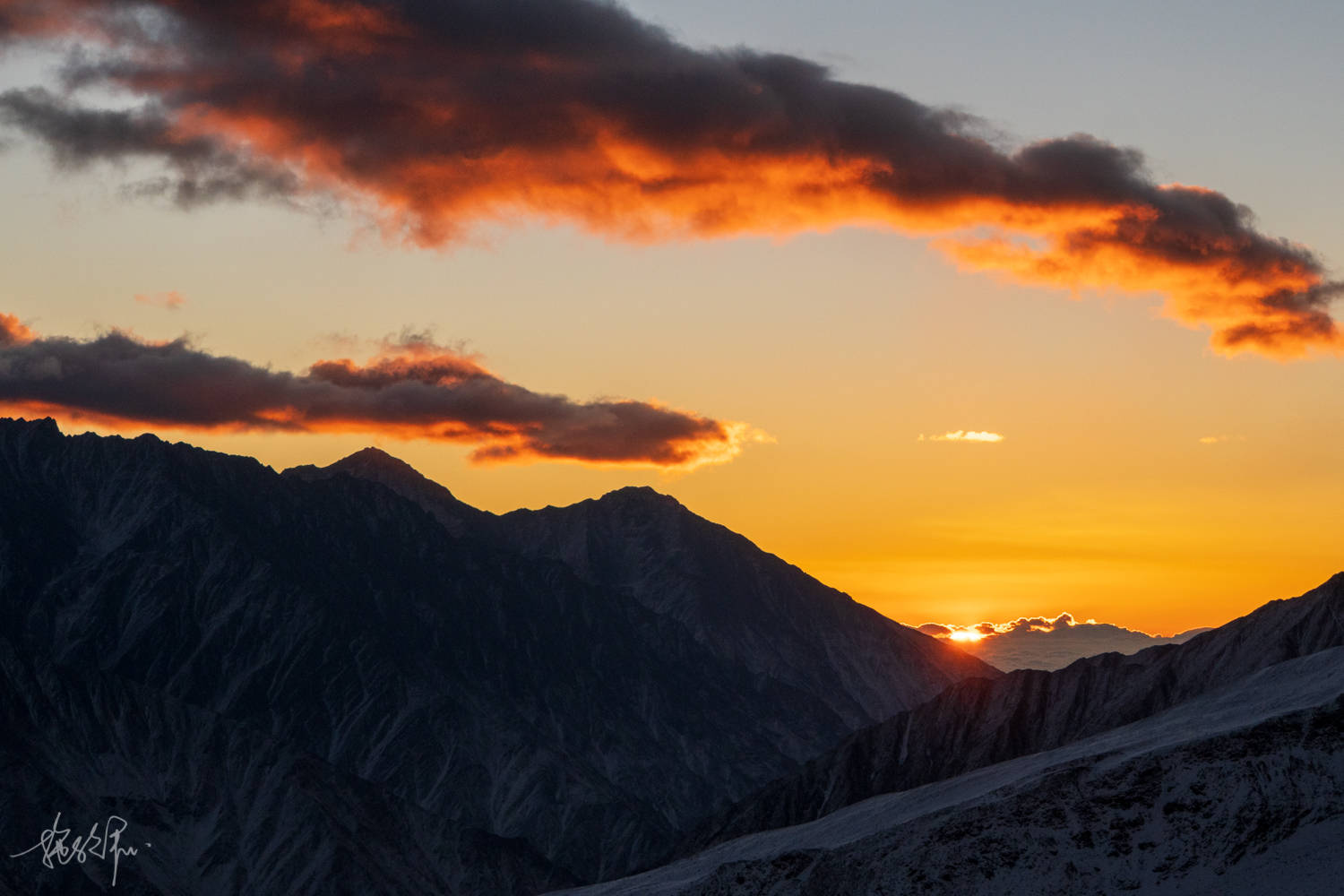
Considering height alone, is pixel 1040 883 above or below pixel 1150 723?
below

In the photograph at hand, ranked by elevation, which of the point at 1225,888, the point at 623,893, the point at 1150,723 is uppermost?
the point at 1150,723

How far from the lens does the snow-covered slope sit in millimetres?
99312

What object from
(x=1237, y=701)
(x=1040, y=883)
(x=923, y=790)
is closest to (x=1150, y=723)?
(x=1237, y=701)

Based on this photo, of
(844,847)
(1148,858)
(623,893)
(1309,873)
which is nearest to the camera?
(1309,873)

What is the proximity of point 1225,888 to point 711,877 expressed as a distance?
3544 cm

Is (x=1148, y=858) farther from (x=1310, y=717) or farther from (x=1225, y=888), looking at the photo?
(x=1310, y=717)

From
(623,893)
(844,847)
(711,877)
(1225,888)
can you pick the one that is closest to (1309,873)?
(1225,888)

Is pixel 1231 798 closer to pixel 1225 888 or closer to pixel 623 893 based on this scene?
pixel 1225 888

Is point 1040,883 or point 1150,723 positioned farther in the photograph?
point 1150,723

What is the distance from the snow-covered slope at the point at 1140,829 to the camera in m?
99.3

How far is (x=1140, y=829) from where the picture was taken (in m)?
104

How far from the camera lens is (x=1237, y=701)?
135m

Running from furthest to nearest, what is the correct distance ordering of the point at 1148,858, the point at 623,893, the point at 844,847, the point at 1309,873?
the point at 623,893 < the point at 844,847 < the point at 1148,858 < the point at 1309,873

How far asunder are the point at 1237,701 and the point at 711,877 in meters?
45.0
